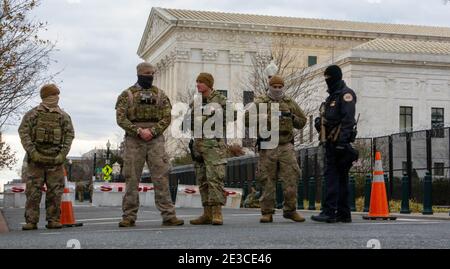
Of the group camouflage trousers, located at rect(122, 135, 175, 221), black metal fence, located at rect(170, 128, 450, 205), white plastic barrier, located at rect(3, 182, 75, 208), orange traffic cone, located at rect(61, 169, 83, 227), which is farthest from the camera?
white plastic barrier, located at rect(3, 182, 75, 208)

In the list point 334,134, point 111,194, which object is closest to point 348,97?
point 334,134

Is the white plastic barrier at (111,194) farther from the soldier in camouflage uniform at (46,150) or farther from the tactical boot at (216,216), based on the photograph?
the tactical boot at (216,216)

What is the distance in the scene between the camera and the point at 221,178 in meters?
11.2

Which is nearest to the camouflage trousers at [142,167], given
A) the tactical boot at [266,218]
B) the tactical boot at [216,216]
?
the tactical boot at [216,216]

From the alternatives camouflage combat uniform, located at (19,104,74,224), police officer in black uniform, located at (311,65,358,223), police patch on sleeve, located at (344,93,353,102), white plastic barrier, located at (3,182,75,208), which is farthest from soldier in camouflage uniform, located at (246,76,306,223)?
white plastic barrier, located at (3,182,75,208)

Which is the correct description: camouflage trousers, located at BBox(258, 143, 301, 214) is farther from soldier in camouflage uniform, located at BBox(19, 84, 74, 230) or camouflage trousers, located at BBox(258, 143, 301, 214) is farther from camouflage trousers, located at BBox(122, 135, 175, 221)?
soldier in camouflage uniform, located at BBox(19, 84, 74, 230)

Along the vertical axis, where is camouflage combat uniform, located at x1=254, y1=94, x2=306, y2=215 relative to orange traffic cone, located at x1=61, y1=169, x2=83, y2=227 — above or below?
above

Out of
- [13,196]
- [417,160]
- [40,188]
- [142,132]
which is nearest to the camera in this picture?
[142,132]

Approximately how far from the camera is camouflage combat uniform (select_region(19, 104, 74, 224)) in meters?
11.5

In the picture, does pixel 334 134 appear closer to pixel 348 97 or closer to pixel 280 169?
pixel 348 97

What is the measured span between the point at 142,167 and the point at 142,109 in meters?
0.72

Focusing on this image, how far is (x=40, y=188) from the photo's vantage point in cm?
1169

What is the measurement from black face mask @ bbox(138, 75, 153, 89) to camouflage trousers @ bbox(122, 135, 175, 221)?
637mm
